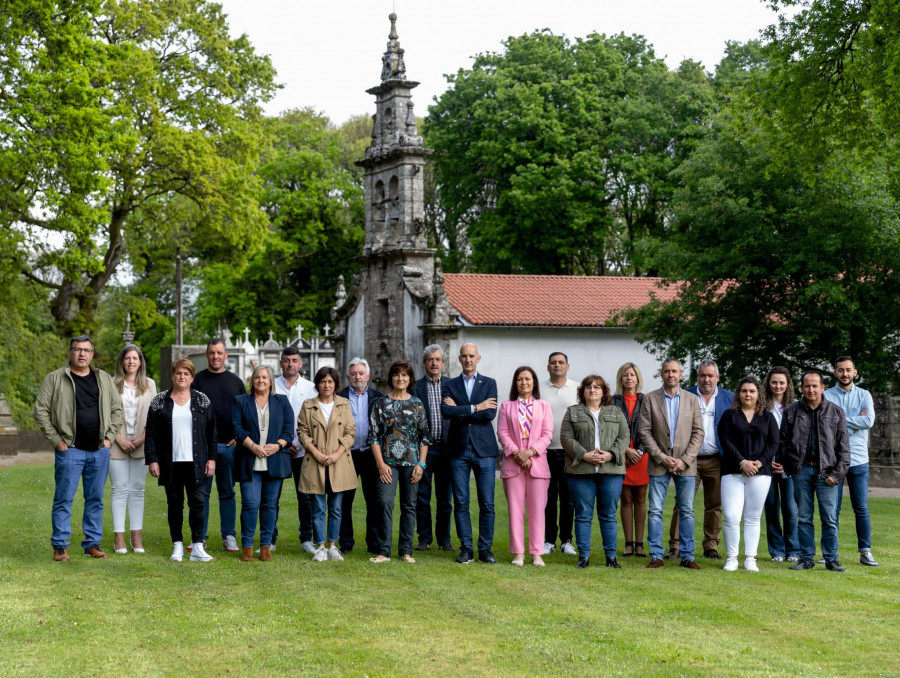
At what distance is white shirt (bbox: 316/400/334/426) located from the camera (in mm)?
10031

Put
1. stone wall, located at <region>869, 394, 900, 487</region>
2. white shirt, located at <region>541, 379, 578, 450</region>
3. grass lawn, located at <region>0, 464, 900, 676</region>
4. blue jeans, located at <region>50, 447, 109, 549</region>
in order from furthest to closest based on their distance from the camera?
stone wall, located at <region>869, 394, 900, 487</region>, white shirt, located at <region>541, 379, 578, 450</region>, blue jeans, located at <region>50, 447, 109, 549</region>, grass lawn, located at <region>0, 464, 900, 676</region>

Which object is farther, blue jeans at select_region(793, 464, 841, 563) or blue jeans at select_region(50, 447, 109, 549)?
blue jeans at select_region(793, 464, 841, 563)

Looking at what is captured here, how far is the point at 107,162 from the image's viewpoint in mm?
26984

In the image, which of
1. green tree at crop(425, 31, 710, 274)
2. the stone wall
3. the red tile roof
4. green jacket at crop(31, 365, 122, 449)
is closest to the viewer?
green jacket at crop(31, 365, 122, 449)

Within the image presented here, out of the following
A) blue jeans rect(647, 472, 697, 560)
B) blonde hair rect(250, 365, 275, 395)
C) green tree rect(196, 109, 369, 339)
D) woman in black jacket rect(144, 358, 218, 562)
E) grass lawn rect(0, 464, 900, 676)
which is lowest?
grass lawn rect(0, 464, 900, 676)

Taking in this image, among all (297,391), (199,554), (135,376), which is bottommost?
(199,554)

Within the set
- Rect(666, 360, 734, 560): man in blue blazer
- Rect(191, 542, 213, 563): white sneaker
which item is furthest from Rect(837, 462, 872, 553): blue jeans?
Rect(191, 542, 213, 563): white sneaker

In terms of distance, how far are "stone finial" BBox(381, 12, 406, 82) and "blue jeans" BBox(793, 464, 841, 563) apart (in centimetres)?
2236

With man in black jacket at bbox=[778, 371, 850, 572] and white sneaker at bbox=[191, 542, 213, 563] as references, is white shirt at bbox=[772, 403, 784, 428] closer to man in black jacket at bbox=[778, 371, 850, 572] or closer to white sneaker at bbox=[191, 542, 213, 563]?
man in black jacket at bbox=[778, 371, 850, 572]

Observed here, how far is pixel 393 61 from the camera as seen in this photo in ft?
100

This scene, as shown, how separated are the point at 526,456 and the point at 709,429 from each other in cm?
171

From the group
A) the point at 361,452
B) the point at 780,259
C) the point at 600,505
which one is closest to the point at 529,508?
the point at 600,505

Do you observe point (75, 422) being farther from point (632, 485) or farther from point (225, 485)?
point (632, 485)

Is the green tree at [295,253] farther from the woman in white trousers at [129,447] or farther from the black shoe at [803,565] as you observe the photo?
the black shoe at [803,565]
